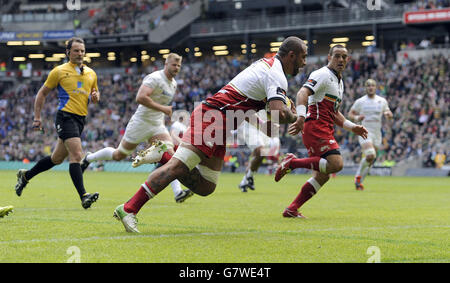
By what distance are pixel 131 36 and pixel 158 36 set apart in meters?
2.16

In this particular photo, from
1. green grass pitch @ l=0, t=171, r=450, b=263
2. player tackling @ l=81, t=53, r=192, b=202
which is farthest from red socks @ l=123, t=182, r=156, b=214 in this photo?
player tackling @ l=81, t=53, r=192, b=202

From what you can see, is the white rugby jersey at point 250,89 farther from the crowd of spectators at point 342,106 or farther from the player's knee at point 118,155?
the crowd of spectators at point 342,106

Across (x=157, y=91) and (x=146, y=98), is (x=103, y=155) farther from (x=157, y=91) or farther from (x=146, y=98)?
(x=146, y=98)

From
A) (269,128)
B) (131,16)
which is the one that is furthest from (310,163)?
(131,16)

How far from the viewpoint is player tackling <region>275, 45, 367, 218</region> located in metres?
9.92

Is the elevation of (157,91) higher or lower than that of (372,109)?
higher

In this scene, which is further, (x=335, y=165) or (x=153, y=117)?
(x=153, y=117)

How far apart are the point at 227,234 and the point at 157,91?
546cm

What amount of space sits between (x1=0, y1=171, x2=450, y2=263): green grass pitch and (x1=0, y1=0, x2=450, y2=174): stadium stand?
2206 cm

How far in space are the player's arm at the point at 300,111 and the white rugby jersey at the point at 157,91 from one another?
341 centimetres

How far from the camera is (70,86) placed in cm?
1139

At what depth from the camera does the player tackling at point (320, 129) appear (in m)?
9.92
